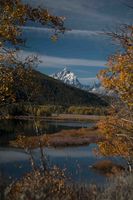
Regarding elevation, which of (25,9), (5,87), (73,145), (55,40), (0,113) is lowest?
(73,145)

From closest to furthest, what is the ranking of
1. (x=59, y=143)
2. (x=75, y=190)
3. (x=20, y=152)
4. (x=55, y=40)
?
(x=75, y=190) < (x=55, y=40) < (x=20, y=152) < (x=59, y=143)

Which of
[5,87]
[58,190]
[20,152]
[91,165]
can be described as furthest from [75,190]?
[20,152]

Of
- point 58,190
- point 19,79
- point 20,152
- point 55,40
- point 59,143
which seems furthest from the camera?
point 59,143

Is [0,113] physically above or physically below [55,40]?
below

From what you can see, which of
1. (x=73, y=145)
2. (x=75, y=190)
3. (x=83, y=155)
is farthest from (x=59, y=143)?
(x=75, y=190)

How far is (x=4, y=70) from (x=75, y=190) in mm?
5990

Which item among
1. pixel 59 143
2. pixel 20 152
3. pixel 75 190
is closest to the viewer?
pixel 75 190

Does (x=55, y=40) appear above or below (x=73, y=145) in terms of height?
above

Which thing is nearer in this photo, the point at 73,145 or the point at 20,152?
the point at 20,152

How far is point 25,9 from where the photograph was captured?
1302 cm

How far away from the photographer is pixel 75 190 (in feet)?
33.2

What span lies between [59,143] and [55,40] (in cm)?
6334

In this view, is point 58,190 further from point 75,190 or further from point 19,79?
point 19,79

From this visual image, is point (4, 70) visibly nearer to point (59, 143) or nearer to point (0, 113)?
point (0, 113)
